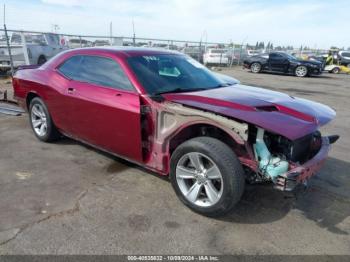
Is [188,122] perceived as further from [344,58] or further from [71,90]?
[344,58]

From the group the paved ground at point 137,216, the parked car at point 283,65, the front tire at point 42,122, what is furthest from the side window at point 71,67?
the parked car at point 283,65

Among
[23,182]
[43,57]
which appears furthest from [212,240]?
[43,57]

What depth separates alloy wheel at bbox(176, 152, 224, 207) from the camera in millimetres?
3238

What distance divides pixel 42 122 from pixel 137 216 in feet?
9.57

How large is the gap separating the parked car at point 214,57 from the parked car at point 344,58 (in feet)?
30.8

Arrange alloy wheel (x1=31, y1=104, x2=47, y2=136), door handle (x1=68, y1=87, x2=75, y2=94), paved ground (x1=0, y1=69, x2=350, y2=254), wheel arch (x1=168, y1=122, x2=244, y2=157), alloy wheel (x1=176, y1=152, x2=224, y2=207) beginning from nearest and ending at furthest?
paved ground (x1=0, y1=69, x2=350, y2=254), alloy wheel (x1=176, y1=152, x2=224, y2=207), wheel arch (x1=168, y1=122, x2=244, y2=157), door handle (x1=68, y1=87, x2=75, y2=94), alloy wheel (x1=31, y1=104, x2=47, y2=136)

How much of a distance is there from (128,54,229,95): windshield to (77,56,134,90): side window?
0.18 metres

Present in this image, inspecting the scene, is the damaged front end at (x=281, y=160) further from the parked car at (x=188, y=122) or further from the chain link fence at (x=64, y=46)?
the chain link fence at (x=64, y=46)

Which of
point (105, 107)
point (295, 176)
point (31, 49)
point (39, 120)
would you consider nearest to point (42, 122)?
point (39, 120)

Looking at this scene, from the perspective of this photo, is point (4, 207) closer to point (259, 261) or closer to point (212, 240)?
point (212, 240)

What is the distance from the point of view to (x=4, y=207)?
11.1ft

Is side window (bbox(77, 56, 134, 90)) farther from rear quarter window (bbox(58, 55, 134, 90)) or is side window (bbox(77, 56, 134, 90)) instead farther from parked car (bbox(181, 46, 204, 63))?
parked car (bbox(181, 46, 204, 63))

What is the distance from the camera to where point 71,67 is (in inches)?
189

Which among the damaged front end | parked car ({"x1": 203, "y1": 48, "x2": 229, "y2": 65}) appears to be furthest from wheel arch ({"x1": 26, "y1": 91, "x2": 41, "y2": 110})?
parked car ({"x1": 203, "y1": 48, "x2": 229, "y2": 65})
